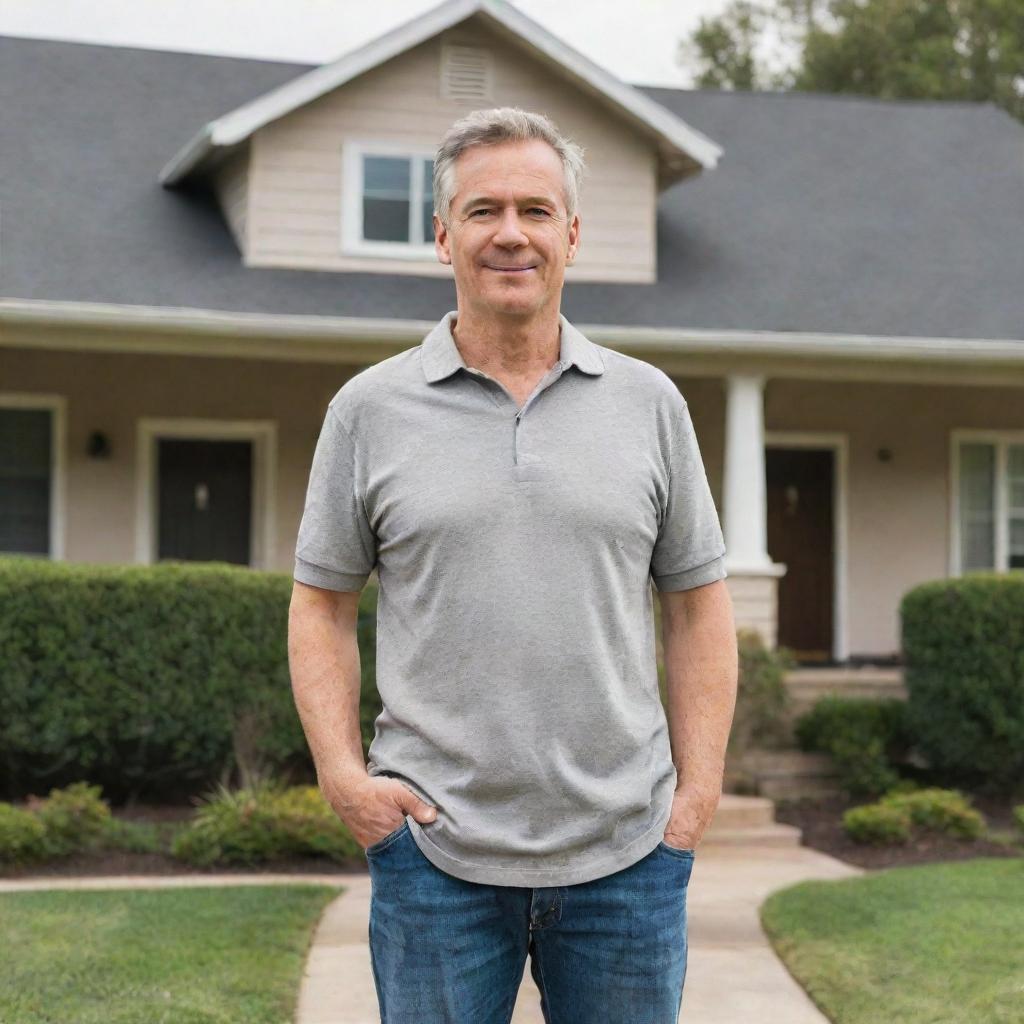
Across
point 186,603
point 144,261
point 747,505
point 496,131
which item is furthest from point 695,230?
point 496,131

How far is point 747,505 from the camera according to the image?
Answer: 10.7 metres

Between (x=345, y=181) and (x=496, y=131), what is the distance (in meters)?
9.12

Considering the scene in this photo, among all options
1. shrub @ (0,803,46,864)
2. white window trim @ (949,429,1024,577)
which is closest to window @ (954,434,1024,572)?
white window trim @ (949,429,1024,577)

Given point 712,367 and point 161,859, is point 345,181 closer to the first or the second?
point 712,367

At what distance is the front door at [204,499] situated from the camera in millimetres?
11992

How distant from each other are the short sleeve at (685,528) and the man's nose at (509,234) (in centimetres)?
37

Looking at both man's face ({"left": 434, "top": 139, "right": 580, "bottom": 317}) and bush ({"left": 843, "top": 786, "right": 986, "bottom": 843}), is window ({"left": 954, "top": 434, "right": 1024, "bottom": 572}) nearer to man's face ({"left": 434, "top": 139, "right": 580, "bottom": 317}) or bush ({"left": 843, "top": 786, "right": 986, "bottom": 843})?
bush ({"left": 843, "top": 786, "right": 986, "bottom": 843})

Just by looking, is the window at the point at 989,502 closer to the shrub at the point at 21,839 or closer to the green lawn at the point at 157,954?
the green lawn at the point at 157,954

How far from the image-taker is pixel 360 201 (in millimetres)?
11391

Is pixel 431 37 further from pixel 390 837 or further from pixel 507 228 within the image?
pixel 390 837

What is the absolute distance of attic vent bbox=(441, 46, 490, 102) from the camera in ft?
38.2

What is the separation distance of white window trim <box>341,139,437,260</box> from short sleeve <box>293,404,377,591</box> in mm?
8989

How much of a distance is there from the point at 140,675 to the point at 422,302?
3624 mm

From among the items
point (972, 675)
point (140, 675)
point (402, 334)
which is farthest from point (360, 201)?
point (972, 675)
